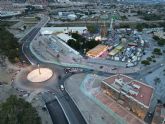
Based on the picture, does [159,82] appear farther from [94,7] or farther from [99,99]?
[94,7]

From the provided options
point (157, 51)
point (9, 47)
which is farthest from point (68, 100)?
point (157, 51)

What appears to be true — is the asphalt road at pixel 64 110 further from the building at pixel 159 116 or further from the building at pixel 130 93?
the building at pixel 159 116

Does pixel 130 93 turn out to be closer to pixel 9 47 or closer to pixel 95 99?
pixel 95 99

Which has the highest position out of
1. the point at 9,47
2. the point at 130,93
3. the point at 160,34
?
the point at 9,47

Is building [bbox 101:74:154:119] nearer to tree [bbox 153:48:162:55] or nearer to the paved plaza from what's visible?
the paved plaza

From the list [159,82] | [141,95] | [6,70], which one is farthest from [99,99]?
[6,70]

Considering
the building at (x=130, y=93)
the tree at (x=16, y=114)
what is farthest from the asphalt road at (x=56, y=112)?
the building at (x=130, y=93)
